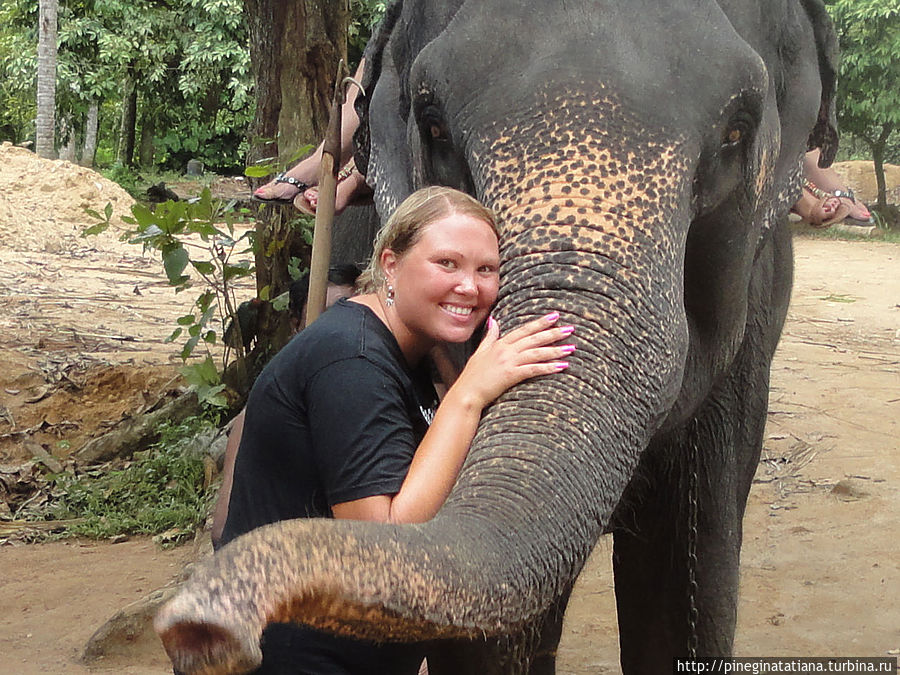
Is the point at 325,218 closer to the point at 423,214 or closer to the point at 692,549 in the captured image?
the point at 423,214

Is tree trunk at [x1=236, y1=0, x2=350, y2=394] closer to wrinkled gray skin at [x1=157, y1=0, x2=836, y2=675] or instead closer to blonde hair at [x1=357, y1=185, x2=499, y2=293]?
wrinkled gray skin at [x1=157, y1=0, x2=836, y2=675]

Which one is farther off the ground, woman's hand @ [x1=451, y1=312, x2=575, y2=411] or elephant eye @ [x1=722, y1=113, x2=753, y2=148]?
elephant eye @ [x1=722, y1=113, x2=753, y2=148]

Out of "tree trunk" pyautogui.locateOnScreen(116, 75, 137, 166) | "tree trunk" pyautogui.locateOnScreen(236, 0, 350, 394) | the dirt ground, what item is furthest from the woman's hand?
"tree trunk" pyautogui.locateOnScreen(116, 75, 137, 166)

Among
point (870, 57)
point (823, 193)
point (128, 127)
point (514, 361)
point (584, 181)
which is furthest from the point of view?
point (128, 127)

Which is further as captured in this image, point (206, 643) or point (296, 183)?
point (296, 183)

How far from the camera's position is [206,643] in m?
1.28

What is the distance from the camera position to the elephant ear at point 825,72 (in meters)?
2.97

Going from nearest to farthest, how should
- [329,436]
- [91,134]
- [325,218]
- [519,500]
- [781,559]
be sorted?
[519,500]
[329,436]
[325,218]
[781,559]
[91,134]

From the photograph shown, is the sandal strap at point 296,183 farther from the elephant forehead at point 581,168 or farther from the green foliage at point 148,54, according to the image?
the green foliage at point 148,54

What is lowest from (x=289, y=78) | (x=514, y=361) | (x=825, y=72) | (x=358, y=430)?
(x=358, y=430)

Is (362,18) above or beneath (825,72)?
above

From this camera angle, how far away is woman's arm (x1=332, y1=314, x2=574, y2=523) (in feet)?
6.11

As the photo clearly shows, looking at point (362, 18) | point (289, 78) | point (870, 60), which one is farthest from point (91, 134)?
point (289, 78)

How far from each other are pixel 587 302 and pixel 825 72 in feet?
4.62
